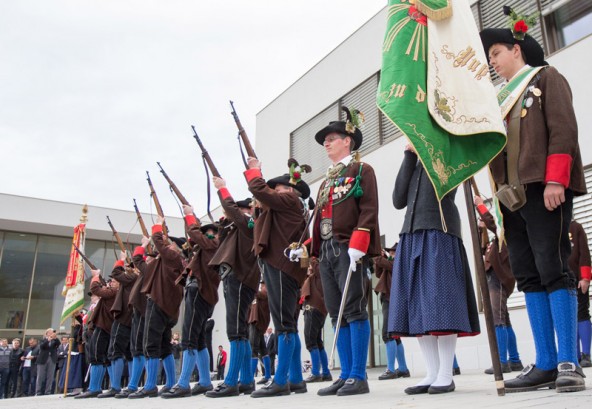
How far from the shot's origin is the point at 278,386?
4129 millimetres

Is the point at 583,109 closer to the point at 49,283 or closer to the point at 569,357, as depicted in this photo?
the point at 569,357

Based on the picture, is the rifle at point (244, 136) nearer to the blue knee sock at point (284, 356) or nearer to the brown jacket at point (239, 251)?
the brown jacket at point (239, 251)

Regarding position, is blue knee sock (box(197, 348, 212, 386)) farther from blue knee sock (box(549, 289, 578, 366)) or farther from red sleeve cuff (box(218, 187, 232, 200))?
blue knee sock (box(549, 289, 578, 366))

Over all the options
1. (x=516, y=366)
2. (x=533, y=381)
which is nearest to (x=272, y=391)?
(x=533, y=381)

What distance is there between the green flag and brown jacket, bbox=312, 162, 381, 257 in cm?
82

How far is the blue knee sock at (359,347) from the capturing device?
12.1 ft

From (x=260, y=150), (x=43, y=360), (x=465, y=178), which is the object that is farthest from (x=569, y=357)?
(x=260, y=150)

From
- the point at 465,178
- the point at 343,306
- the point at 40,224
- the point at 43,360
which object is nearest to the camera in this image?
the point at 465,178

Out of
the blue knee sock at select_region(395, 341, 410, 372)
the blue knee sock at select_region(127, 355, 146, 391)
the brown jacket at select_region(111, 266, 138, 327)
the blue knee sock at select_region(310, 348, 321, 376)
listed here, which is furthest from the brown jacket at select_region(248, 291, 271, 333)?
the blue knee sock at select_region(127, 355, 146, 391)

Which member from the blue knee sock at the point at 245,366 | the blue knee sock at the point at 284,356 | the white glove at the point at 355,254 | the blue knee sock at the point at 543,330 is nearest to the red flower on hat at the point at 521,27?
the blue knee sock at the point at 543,330

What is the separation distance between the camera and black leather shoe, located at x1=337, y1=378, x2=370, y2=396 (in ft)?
11.7

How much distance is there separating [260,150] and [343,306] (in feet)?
46.3

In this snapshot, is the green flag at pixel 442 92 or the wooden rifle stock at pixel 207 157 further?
the wooden rifle stock at pixel 207 157

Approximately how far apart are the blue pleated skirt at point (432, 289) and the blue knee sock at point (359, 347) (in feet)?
1.21
